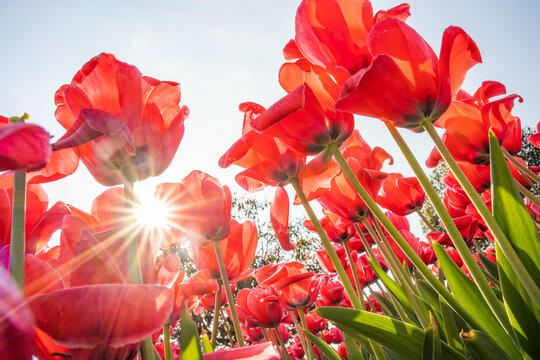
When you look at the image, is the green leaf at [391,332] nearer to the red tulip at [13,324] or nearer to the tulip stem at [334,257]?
the tulip stem at [334,257]

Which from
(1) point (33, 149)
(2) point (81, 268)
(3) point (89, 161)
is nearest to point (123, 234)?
(2) point (81, 268)

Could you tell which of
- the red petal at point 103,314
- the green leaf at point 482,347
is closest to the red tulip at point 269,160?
the green leaf at point 482,347

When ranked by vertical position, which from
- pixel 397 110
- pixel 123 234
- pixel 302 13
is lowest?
pixel 123 234

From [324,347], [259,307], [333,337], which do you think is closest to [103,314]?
[324,347]

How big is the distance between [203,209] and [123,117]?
0.61 meters

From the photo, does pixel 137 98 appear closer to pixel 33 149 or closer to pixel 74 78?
pixel 74 78

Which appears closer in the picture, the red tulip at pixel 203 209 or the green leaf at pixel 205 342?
the green leaf at pixel 205 342

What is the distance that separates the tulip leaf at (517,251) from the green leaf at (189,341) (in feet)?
1.99

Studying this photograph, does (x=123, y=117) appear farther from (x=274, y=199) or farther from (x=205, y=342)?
(x=274, y=199)

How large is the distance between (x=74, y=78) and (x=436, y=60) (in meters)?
0.76

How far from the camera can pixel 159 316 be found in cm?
38

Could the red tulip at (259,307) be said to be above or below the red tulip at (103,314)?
above

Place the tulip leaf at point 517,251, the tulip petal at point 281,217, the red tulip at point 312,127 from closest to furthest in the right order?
the tulip leaf at point 517,251 < the red tulip at point 312,127 < the tulip petal at point 281,217

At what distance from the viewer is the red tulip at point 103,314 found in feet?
1.17
